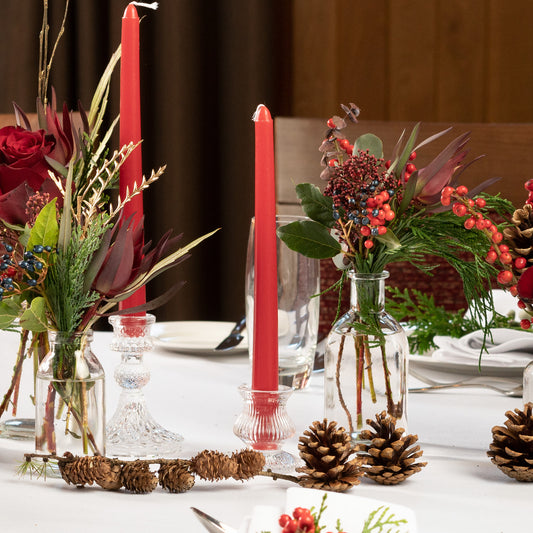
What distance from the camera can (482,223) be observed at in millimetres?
574

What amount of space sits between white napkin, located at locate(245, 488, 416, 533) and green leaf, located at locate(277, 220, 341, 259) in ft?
0.67

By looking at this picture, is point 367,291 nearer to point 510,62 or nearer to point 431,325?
point 431,325

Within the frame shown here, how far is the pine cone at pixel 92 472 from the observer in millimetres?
516

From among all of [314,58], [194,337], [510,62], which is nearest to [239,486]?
[194,337]

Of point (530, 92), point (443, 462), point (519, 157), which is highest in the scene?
point (530, 92)

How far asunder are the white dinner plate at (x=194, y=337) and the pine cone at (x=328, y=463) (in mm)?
438

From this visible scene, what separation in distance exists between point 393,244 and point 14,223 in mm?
264

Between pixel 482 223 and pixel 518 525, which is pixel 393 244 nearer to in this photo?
pixel 482 223

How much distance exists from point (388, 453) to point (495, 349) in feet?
1.08

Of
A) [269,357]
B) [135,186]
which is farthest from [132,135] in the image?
[269,357]

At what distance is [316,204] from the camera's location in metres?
0.61

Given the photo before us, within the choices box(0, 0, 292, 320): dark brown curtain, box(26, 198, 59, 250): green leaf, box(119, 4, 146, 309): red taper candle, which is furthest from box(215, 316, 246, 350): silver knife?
box(0, 0, 292, 320): dark brown curtain

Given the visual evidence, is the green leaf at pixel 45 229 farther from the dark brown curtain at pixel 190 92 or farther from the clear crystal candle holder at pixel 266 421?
the dark brown curtain at pixel 190 92

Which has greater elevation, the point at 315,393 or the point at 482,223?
the point at 482,223
